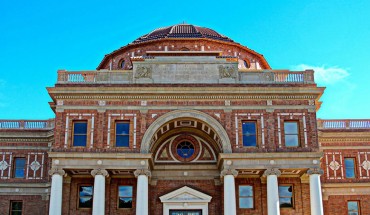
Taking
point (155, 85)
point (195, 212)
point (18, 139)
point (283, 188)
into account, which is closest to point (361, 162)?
point (283, 188)

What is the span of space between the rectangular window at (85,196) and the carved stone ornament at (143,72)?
28.0 ft

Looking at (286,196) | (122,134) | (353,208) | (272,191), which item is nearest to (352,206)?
(353,208)

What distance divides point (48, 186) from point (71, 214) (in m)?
6.17

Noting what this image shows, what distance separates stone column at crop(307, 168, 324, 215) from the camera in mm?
37031

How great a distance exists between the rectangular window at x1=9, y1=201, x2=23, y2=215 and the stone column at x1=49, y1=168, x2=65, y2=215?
870 cm

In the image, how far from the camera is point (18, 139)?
45.6 meters

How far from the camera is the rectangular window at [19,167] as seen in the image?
45131 mm

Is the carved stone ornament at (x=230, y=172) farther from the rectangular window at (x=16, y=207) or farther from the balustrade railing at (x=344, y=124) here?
the rectangular window at (x=16, y=207)

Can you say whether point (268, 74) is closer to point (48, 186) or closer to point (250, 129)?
point (250, 129)

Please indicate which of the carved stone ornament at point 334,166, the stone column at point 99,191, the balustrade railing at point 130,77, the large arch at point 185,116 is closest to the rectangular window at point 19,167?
the balustrade railing at point 130,77

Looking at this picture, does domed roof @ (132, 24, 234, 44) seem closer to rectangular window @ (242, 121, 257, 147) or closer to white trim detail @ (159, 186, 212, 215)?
rectangular window @ (242, 121, 257, 147)

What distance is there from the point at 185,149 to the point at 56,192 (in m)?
10.3

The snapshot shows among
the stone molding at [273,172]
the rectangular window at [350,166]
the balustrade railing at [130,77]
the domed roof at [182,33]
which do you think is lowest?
the stone molding at [273,172]

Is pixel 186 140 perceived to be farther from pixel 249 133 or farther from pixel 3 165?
pixel 3 165
